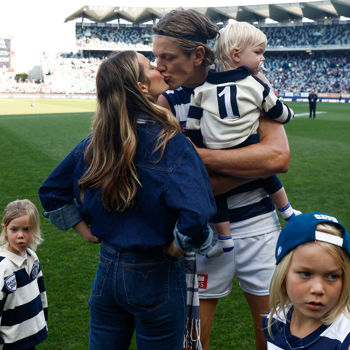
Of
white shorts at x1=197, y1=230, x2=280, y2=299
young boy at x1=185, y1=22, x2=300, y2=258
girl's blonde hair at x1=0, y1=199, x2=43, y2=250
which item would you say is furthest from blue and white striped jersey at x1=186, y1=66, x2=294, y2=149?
girl's blonde hair at x1=0, y1=199, x2=43, y2=250

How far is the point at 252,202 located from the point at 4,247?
160 cm

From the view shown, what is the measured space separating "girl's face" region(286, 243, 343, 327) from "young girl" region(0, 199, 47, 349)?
70.7 inches

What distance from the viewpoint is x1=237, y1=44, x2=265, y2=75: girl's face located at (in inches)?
90.7

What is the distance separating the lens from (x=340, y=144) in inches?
578

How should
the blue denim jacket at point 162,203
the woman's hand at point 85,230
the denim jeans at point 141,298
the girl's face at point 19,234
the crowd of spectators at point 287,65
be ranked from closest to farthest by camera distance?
1. the blue denim jacket at point 162,203
2. the denim jeans at point 141,298
3. the woman's hand at point 85,230
4. the girl's face at point 19,234
5. the crowd of spectators at point 287,65

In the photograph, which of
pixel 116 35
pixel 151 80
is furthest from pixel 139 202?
pixel 116 35

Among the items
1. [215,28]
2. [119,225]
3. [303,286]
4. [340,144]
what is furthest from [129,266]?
[340,144]

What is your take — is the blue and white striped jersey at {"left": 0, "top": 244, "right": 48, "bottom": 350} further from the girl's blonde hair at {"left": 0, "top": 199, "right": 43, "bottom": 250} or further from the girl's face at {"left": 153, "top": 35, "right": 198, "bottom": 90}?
the girl's face at {"left": 153, "top": 35, "right": 198, "bottom": 90}

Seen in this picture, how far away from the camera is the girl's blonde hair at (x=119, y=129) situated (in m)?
1.73

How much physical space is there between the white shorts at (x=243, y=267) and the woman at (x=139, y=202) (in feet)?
1.55

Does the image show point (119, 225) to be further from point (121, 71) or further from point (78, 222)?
point (121, 71)

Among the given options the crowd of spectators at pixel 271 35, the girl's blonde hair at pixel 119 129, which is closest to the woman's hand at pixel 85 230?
the girl's blonde hair at pixel 119 129

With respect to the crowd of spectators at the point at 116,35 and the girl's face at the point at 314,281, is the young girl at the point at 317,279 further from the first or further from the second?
the crowd of spectators at the point at 116,35

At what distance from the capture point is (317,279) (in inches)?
59.8
